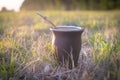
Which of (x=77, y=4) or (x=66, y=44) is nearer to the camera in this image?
(x=66, y=44)

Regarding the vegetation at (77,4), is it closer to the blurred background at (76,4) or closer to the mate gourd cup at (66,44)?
the blurred background at (76,4)

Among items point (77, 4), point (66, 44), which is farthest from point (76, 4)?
point (66, 44)

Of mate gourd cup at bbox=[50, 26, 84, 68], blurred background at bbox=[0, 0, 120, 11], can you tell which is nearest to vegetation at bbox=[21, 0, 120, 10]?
blurred background at bbox=[0, 0, 120, 11]

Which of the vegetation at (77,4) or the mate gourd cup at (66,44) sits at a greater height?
the vegetation at (77,4)

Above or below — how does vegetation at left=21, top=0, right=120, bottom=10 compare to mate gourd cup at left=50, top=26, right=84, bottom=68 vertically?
above

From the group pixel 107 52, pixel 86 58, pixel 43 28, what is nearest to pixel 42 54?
pixel 86 58

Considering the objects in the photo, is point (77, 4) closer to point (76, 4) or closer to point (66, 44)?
point (76, 4)

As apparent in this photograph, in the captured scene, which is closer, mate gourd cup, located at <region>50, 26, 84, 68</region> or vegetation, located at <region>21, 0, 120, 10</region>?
mate gourd cup, located at <region>50, 26, 84, 68</region>

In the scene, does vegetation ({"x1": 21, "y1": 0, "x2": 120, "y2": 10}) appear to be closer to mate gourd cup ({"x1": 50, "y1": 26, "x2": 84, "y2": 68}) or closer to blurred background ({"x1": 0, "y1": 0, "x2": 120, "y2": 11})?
blurred background ({"x1": 0, "y1": 0, "x2": 120, "y2": 11})

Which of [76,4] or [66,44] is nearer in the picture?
[66,44]

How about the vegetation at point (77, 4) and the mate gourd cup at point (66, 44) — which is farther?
the vegetation at point (77, 4)

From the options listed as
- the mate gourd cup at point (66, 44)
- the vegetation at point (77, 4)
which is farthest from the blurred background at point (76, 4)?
the mate gourd cup at point (66, 44)

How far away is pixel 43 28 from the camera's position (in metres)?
4.34

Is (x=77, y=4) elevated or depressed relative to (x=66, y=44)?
elevated
